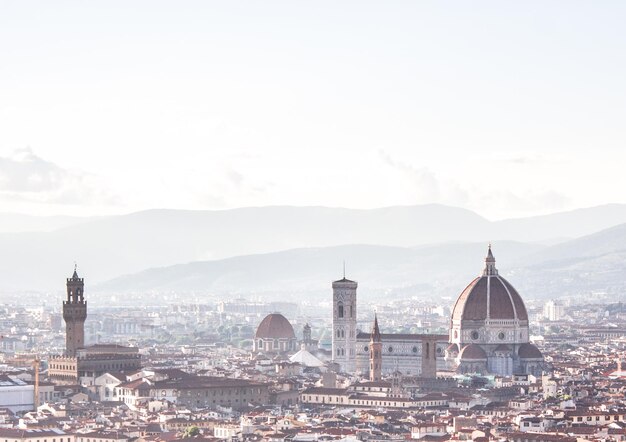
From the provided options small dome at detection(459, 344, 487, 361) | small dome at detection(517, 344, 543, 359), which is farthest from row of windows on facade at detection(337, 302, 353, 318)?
small dome at detection(517, 344, 543, 359)

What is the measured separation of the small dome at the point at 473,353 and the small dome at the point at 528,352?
2143 millimetres

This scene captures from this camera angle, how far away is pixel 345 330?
132 metres

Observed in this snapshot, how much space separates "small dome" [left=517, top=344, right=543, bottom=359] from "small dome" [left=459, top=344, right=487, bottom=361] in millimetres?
2143

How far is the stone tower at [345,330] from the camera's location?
132 metres

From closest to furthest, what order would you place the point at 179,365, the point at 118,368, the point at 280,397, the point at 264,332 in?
the point at 280,397, the point at 118,368, the point at 179,365, the point at 264,332

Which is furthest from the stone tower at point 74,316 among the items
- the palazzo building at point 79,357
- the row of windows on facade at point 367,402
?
the row of windows on facade at point 367,402

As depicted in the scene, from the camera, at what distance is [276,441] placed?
74.5 meters

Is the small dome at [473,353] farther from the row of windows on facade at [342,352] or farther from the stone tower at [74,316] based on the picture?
the stone tower at [74,316]

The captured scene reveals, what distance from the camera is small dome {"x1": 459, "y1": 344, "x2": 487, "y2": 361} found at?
416 ft

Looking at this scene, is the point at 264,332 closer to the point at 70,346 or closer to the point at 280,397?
the point at 70,346

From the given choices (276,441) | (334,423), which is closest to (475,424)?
(334,423)

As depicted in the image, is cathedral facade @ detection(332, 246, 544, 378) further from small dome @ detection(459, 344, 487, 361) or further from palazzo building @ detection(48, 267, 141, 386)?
palazzo building @ detection(48, 267, 141, 386)

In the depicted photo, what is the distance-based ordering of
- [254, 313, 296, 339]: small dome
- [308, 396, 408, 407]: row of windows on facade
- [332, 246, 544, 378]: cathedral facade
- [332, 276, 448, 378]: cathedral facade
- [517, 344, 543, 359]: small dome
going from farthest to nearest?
[254, 313, 296, 339]: small dome → [332, 276, 448, 378]: cathedral facade → [332, 246, 544, 378]: cathedral facade → [517, 344, 543, 359]: small dome → [308, 396, 408, 407]: row of windows on facade

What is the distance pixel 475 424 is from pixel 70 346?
122 ft
